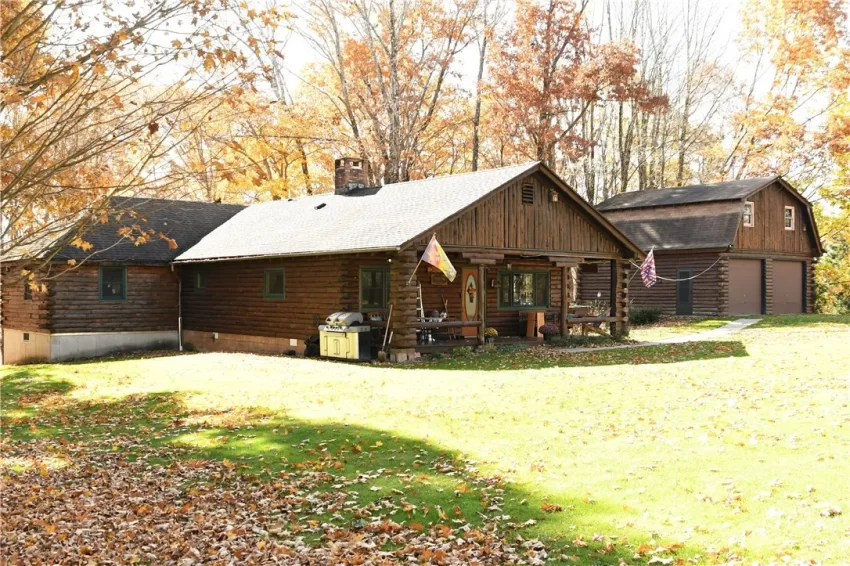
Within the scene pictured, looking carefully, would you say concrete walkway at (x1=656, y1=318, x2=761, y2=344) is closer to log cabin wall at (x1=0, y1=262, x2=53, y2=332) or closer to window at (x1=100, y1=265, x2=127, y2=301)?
window at (x1=100, y1=265, x2=127, y2=301)

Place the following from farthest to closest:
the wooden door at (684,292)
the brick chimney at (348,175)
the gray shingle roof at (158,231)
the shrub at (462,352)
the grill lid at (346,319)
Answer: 1. the wooden door at (684,292)
2. the brick chimney at (348,175)
3. the gray shingle roof at (158,231)
4. the shrub at (462,352)
5. the grill lid at (346,319)

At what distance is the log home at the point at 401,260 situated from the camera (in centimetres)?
2180

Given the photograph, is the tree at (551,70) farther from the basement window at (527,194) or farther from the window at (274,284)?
the window at (274,284)

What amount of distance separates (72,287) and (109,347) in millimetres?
2401

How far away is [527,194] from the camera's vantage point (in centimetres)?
2438

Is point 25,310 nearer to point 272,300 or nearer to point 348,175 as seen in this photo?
point 272,300

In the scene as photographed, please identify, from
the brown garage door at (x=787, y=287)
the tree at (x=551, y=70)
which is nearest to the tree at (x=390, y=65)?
the tree at (x=551, y=70)

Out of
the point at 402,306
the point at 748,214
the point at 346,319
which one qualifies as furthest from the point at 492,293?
the point at 748,214

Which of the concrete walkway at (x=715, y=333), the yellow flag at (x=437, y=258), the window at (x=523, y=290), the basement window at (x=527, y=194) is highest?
the basement window at (x=527, y=194)

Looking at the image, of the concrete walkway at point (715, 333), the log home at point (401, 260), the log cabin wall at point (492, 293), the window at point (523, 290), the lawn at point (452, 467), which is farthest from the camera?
the window at point (523, 290)

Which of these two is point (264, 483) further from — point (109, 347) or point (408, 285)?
point (109, 347)

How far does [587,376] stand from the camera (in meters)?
17.0

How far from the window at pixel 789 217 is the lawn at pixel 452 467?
23.7m

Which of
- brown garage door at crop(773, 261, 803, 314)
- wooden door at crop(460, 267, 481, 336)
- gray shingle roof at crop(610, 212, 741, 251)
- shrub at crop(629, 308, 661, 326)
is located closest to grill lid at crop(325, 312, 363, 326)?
wooden door at crop(460, 267, 481, 336)
